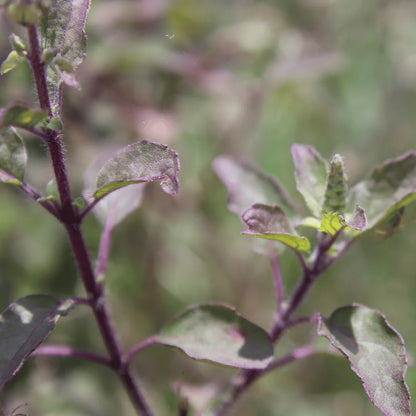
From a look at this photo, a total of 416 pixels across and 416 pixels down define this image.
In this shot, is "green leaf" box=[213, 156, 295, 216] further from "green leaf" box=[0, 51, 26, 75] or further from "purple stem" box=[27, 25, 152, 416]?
"green leaf" box=[0, 51, 26, 75]

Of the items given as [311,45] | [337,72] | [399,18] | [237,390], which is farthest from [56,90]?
[399,18]

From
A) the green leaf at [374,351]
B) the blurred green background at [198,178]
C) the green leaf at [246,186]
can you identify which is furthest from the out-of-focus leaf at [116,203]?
the blurred green background at [198,178]

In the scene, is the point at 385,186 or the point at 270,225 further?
the point at 385,186

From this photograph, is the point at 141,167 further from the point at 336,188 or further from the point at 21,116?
the point at 336,188

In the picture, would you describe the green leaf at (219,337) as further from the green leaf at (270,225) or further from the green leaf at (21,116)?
the green leaf at (21,116)

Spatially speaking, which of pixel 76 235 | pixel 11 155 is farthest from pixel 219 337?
pixel 11 155

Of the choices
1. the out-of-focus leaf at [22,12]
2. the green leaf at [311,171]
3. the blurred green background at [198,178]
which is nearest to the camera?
the out-of-focus leaf at [22,12]
